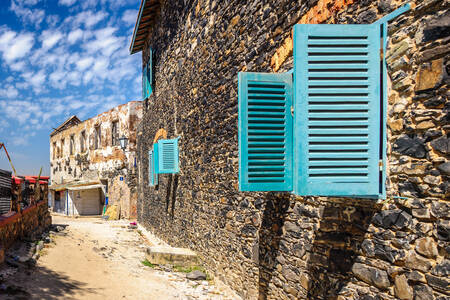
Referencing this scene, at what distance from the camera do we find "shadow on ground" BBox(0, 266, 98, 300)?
3.95 meters

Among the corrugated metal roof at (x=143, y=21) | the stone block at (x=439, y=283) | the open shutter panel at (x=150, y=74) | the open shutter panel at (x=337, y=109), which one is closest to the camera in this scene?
the stone block at (x=439, y=283)

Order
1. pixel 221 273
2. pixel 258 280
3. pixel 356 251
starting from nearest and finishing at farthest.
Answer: pixel 356 251
pixel 258 280
pixel 221 273

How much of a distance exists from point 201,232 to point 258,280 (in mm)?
2153

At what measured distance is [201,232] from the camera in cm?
621

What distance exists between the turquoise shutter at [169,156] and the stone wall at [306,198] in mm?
264

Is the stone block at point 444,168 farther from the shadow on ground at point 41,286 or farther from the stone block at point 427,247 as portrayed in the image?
the shadow on ground at point 41,286

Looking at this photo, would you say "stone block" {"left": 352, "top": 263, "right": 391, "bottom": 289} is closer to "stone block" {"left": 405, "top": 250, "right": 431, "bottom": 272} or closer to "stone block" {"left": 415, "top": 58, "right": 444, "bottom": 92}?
"stone block" {"left": 405, "top": 250, "right": 431, "bottom": 272}

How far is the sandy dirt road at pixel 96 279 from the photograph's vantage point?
174 inches

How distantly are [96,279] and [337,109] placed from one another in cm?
471

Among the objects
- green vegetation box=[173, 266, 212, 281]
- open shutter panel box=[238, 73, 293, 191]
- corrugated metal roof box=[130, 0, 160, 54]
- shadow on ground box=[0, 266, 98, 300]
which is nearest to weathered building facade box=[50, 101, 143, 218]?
corrugated metal roof box=[130, 0, 160, 54]

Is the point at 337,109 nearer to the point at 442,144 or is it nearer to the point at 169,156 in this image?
the point at 442,144

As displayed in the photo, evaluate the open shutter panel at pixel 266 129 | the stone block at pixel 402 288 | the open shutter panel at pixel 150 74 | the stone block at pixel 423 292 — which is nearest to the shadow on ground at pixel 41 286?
the open shutter panel at pixel 266 129

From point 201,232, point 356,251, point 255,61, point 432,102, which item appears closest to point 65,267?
point 201,232

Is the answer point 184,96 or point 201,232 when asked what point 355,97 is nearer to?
point 201,232
